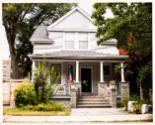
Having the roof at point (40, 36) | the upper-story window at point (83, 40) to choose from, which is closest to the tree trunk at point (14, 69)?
the roof at point (40, 36)

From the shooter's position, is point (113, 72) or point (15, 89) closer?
point (15, 89)

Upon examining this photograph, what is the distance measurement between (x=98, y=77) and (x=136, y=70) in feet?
7.28

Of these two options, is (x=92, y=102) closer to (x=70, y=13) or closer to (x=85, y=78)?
(x=85, y=78)

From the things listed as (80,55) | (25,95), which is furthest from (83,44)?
(25,95)

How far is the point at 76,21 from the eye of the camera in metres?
11.7

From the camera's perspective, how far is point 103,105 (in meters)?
8.83

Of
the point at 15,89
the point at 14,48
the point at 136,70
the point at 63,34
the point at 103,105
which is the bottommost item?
the point at 103,105

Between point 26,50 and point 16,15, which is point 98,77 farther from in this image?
point 16,15

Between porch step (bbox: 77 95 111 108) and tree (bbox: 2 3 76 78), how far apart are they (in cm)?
321

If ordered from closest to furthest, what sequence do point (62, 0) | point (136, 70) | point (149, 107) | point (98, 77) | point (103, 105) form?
point (62, 0) → point (149, 107) → point (103, 105) → point (136, 70) → point (98, 77)

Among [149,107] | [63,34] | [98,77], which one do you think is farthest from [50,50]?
[149,107]

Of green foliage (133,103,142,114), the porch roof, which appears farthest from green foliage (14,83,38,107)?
green foliage (133,103,142,114)

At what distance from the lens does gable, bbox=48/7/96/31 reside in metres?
11.5

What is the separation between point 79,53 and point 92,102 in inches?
126
